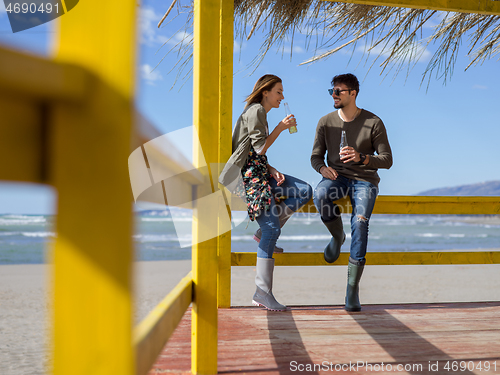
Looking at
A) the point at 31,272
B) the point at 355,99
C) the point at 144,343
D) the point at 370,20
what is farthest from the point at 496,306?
the point at 31,272

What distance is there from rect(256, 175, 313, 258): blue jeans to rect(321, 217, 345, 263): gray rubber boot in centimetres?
26

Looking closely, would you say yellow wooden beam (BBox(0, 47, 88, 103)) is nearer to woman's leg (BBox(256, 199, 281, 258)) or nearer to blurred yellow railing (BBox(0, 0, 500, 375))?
blurred yellow railing (BBox(0, 0, 500, 375))

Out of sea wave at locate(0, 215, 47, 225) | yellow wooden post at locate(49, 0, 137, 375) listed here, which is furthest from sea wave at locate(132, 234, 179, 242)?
yellow wooden post at locate(49, 0, 137, 375)

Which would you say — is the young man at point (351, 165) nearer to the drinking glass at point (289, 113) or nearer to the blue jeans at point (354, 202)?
the blue jeans at point (354, 202)

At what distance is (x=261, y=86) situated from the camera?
95.3 inches

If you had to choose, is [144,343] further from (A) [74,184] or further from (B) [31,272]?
(B) [31,272]

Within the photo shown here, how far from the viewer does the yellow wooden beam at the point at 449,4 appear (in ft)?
8.97

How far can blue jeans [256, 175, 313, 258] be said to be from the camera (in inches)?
91.8

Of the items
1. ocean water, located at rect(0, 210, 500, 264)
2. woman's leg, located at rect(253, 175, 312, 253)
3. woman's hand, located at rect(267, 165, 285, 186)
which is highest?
woman's hand, located at rect(267, 165, 285, 186)

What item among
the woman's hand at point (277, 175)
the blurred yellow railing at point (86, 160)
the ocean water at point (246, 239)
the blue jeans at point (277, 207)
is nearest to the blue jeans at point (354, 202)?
the blue jeans at point (277, 207)

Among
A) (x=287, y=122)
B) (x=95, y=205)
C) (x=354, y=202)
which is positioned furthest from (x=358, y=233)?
(x=95, y=205)

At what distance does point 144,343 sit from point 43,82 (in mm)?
432

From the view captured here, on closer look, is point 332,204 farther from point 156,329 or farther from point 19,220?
point 19,220

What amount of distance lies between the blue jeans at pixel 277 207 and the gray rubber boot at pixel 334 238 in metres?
0.26
